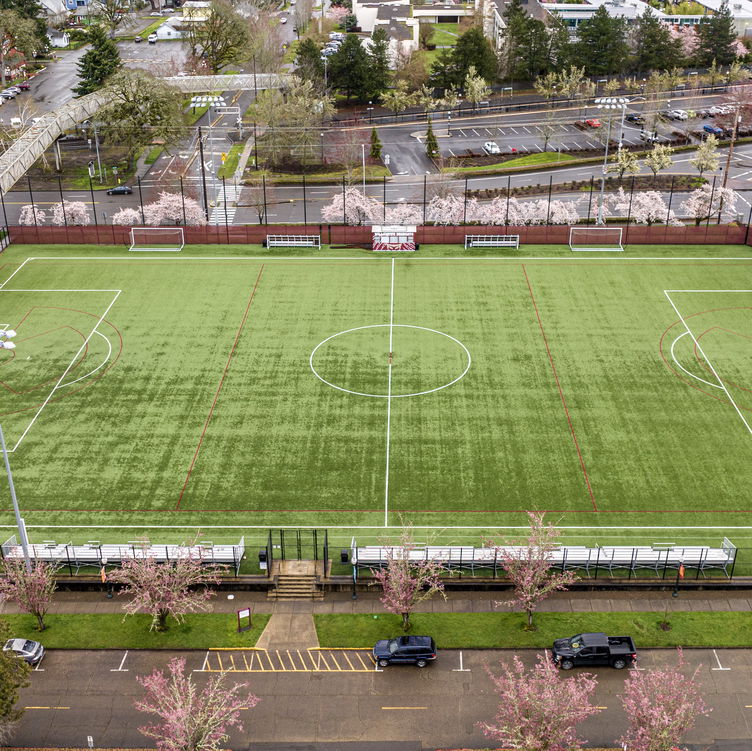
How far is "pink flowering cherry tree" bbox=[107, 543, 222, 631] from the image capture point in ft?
150

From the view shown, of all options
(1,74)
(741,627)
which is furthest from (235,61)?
(741,627)

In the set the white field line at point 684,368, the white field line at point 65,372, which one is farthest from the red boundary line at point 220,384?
the white field line at point 684,368

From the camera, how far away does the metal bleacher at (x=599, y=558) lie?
166 feet

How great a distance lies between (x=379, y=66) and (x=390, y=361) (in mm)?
80854

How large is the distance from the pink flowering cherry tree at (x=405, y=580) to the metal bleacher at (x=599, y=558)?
2.03 metres

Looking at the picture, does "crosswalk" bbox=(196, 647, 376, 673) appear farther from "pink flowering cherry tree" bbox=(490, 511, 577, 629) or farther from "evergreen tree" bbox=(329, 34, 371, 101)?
"evergreen tree" bbox=(329, 34, 371, 101)

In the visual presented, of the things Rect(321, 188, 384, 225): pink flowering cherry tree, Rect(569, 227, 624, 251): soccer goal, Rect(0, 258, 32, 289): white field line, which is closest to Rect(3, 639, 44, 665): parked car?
Rect(0, 258, 32, 289): white field line

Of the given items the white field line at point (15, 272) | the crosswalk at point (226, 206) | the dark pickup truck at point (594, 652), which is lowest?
the dark pickup truck at point (594, 652)

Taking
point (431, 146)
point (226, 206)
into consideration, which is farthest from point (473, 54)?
point (226, 206)

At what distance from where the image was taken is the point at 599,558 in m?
50.9

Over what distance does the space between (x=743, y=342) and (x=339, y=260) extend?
3729cm

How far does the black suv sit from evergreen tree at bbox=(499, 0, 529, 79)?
121 metres

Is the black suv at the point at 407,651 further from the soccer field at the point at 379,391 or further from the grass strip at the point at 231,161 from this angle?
the grass strip at the point at 231,161

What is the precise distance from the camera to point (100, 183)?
114 m
